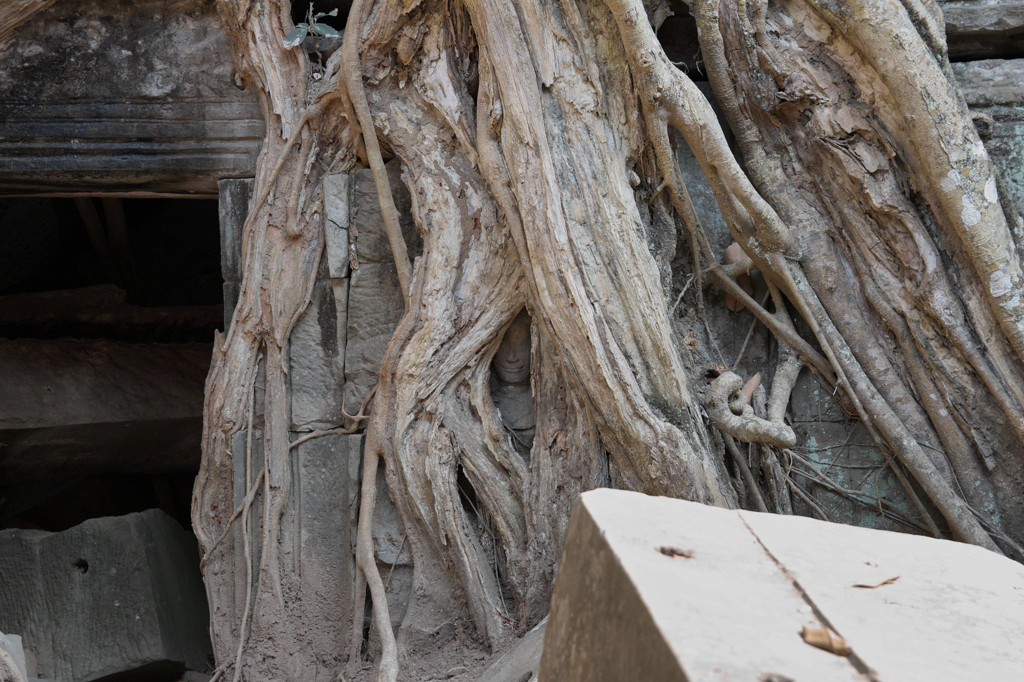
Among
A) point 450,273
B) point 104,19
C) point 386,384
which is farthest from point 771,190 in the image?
point 104,19

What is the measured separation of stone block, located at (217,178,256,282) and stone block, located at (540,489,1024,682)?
1.76m

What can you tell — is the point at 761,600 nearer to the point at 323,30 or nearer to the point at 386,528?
the point at 386,528

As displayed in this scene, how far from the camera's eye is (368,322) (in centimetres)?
212

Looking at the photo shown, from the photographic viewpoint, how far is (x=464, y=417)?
6.38 ft

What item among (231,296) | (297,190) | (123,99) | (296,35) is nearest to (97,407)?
(231,296)

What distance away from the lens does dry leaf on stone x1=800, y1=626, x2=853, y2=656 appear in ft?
2.21

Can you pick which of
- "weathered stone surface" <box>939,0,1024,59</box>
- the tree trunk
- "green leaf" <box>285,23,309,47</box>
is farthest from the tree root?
"green leaf" <box>285,23,309,47</box>

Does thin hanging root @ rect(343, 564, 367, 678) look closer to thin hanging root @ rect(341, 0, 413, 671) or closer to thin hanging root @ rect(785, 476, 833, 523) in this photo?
thin hanging root @ rect(341, 0, 413, 671)

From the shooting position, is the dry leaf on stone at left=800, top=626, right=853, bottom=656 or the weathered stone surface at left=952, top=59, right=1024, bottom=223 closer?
A: the dry leaf on stone at left=800, top=626, right=853, bottom=656

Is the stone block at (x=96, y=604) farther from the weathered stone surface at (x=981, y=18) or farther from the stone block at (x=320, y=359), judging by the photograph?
the weathered stone surface at (x=981, y=18)

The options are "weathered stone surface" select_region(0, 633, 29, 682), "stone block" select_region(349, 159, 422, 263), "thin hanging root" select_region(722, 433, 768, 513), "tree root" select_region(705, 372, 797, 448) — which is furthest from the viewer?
"stone block" select_region(349, 159, 422, 263)

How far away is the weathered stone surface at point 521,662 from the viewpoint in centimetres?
156

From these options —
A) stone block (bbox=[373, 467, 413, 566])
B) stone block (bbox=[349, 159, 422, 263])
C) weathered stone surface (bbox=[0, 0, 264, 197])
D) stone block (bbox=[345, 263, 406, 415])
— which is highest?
weathered stone surface (bbox=[0, 0, 264, 197])

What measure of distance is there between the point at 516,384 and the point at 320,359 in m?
0.58
